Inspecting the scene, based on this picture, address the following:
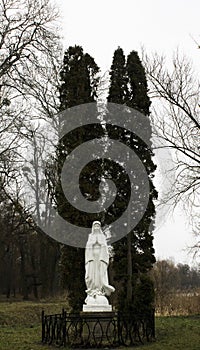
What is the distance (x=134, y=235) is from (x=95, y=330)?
509 cm

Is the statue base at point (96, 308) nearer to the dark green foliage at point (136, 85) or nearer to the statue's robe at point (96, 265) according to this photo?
the statue's robe at point (96, 265)

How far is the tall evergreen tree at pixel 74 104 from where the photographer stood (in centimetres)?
1580

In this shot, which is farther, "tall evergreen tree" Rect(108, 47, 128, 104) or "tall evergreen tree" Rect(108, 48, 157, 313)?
"tall evergreen tree" Rect(108, 47, 128, 104)

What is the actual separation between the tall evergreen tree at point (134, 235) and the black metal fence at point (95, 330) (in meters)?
2.58

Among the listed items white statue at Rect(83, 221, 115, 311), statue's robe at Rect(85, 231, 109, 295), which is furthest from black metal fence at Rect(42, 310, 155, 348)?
statue's robe at Rect(85, 231, 109, 295)

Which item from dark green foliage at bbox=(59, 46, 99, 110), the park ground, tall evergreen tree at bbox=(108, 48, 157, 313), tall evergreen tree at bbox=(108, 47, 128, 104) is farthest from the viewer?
tall evergreen tree at bbox=(108, 47, 128, 104)

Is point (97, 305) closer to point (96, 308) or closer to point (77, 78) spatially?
point (96, 308)

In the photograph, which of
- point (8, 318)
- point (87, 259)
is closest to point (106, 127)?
point (87, 259)

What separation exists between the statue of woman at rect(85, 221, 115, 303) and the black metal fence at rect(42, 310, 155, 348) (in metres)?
0.73

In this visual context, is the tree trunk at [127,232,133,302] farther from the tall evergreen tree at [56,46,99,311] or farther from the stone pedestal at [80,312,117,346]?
the stone pedestal at [80,312,117,346]

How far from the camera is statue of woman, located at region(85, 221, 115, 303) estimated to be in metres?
12.8

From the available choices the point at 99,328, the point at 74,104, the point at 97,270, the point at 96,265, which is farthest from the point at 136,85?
the point at 99,328

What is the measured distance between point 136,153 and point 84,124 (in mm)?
2016

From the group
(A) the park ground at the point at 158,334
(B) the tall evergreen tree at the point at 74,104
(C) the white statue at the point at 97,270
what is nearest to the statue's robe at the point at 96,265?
(C) the white statue at the point at 97,270
